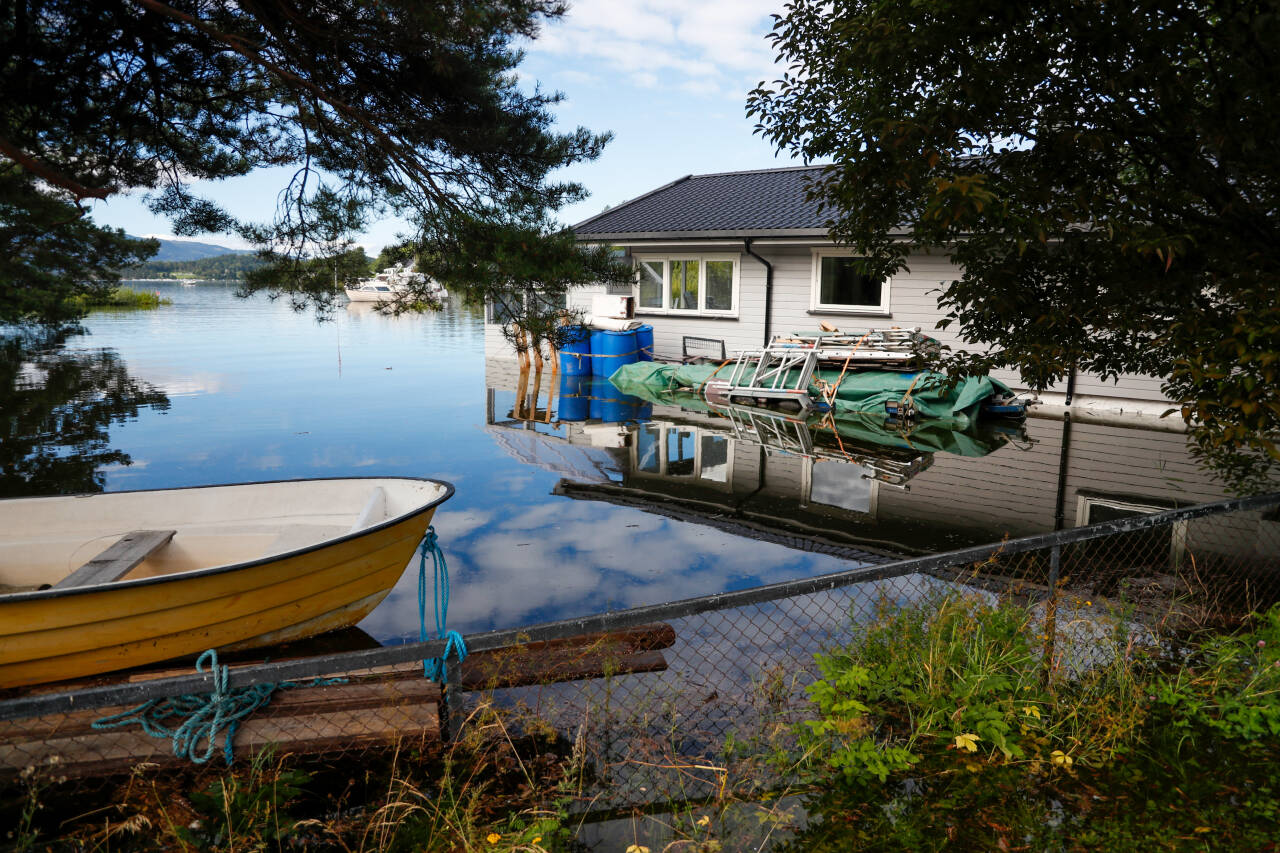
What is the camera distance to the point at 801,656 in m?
4.64

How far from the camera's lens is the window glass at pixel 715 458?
954cm

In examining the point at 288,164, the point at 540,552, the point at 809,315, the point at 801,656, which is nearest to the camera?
the point at 801,656

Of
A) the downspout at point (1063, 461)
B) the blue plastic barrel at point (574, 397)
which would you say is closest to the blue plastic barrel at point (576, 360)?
the blue plastic barrel at point (574, 397)

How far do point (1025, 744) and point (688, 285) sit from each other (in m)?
16.2

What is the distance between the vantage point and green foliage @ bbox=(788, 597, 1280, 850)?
2.89 metres

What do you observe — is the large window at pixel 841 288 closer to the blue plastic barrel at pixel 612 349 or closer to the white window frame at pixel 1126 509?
the blue plastic barrel at pixel 612 349

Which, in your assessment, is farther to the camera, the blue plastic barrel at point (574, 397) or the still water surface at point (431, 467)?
the blue plastic barrel at point (574, 397)

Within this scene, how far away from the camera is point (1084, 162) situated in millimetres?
4219

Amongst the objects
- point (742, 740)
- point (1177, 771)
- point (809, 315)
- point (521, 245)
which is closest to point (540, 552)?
point (521, 245)

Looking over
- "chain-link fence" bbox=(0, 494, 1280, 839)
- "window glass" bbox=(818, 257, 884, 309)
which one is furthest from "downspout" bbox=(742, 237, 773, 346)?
"chain-link fence" bbox=(0, 494, 1280, 839)

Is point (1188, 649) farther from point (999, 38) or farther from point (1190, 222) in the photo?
point (999, 38)

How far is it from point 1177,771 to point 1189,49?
11.0ft

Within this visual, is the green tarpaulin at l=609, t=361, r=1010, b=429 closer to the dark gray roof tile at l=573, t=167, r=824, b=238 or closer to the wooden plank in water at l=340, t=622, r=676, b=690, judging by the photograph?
the dark gray roof tile at l=573, t=167, r=824, b=238

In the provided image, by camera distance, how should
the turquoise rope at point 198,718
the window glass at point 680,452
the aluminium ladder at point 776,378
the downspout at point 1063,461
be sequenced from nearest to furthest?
the turquoise rope at point 198,718 < the downspout at point 1063,461 < the window glass at point 680,452 < the aluminium ladder at point 776,378
